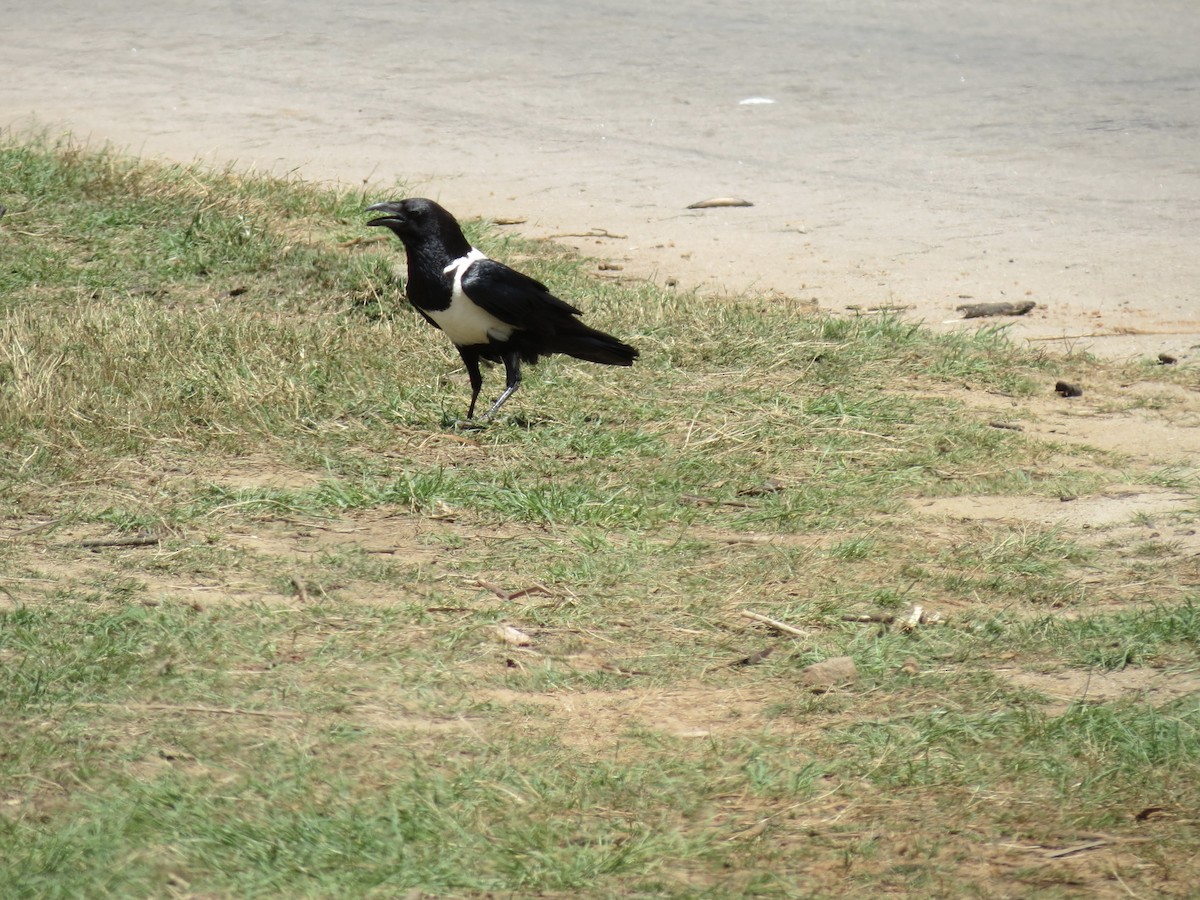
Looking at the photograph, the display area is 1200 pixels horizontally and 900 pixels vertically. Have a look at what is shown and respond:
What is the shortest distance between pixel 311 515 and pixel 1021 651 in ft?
6.87

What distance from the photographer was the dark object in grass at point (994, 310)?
6945 millimetres

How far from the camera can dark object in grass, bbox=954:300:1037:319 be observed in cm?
695

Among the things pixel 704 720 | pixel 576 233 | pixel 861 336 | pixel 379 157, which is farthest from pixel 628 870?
pixel 379 157

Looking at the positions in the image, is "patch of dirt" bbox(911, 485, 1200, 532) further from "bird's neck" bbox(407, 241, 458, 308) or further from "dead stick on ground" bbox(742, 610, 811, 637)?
A: "bird's neck" bbox(407, 241, 458, 308)

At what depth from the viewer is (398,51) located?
40.3 feet

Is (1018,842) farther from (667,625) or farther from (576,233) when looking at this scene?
(576,233)

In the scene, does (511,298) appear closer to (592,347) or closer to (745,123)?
(592,347)

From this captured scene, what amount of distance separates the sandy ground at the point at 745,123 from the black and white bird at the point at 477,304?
6.69 ft

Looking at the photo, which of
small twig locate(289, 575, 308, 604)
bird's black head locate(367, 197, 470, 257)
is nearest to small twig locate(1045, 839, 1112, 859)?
small twig locate(289, 575, 308, 604)

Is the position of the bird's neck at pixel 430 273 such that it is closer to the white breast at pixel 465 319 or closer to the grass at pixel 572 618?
the white breast at pixel 465 319

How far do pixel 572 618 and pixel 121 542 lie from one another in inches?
52.3

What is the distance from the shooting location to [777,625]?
12.4 ft

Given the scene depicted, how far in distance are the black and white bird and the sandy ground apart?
6.69ft

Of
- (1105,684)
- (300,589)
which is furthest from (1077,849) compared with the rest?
(300,589)
